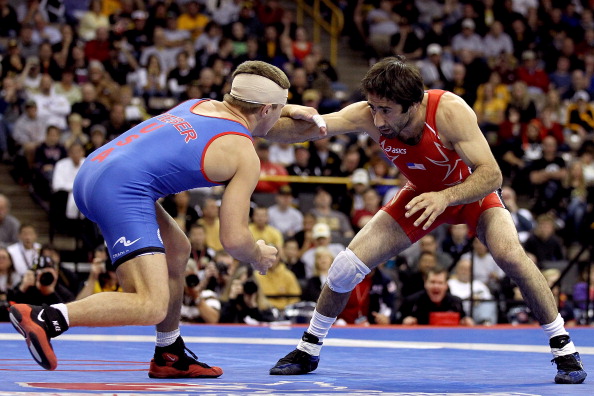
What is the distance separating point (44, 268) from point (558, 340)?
4.53 meters

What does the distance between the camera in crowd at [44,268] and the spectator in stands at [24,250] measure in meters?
0.88

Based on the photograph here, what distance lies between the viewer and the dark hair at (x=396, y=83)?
510cm

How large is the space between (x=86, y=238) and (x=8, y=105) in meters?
2.55

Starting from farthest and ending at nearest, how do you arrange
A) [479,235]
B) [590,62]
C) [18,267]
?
[590,62] < [18,267] < [479,235]

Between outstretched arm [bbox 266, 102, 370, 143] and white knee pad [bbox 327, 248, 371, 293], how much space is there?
2.04 ft

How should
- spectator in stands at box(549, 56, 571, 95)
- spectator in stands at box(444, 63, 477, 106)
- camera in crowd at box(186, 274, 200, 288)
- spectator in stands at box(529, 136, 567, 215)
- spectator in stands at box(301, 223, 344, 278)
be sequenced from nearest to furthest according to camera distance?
camera in crowd at box(186, 274, 200, 288), spectator in stands at box(301, 223, 344, 278), spectator in stands at box(529, 136, 567, 215), spectator in stands at box(444, 63, 477, 106), spectator in stands at box(549, 56, 571, 95)

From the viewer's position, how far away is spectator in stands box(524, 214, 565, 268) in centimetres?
1179

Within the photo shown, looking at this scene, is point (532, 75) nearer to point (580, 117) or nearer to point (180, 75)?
point (580, 117)

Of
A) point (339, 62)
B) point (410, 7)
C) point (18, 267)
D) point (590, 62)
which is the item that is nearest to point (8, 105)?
point (18, 267)

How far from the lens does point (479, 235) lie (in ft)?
18.1

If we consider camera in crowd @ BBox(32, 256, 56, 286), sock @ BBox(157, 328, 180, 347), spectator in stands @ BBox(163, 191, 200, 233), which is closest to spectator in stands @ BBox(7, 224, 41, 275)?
camera in crowd @ BBox(32, 256, 56, 286)

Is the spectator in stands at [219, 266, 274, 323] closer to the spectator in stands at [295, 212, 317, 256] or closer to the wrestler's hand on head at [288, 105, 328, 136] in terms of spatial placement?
the spectator in stands at [295, 212, 317, 256]

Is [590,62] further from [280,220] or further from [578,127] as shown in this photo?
[280,220]

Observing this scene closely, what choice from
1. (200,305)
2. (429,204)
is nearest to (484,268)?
(200,305)
